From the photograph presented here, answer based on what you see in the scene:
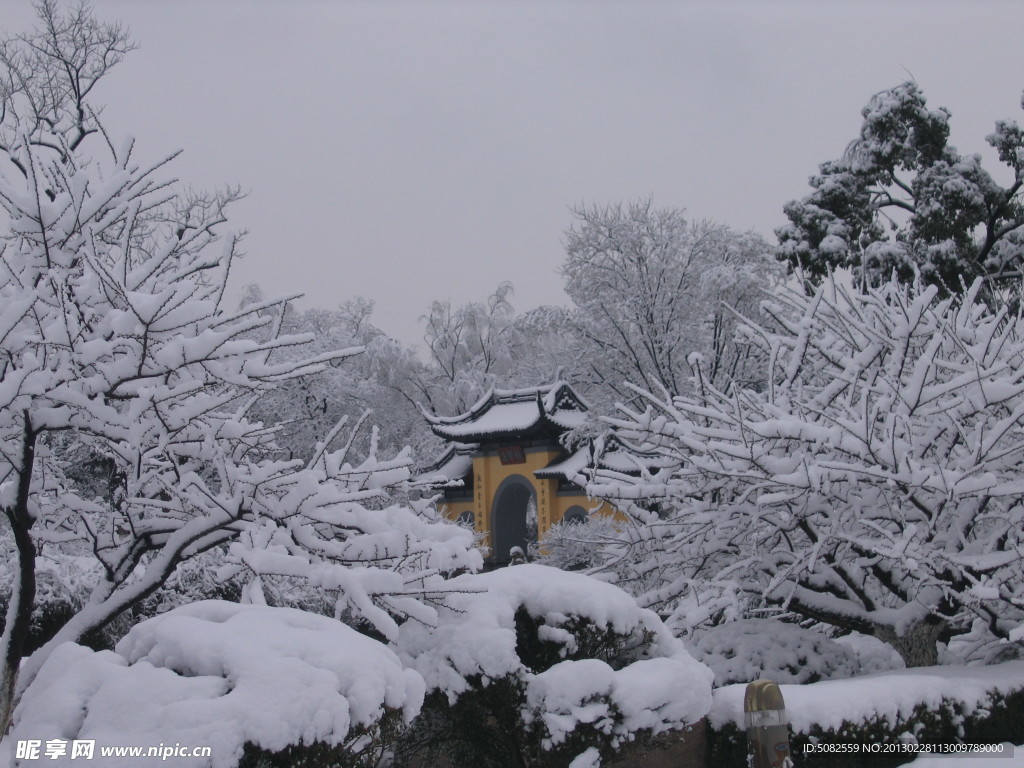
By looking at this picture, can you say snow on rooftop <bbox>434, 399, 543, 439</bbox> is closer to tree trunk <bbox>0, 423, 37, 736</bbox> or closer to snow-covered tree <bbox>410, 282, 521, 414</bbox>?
snow-covered tree <bbox>410, 282, 521, 414</bbox>

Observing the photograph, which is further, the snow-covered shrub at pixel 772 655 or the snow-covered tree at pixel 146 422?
the snow-covered shrub at pixel 772 655

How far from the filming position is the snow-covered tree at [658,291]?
1845 cm

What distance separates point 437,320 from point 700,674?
3443cm

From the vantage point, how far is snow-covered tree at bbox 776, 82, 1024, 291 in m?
21.6

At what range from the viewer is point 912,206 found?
931 inches

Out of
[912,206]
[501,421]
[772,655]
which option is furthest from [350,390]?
[772,655]

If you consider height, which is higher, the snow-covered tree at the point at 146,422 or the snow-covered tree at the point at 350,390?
the snow-covered tree at the point at 350,390

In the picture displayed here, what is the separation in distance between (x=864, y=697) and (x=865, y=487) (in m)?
2.28

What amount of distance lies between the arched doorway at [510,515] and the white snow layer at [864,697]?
67.8 ft

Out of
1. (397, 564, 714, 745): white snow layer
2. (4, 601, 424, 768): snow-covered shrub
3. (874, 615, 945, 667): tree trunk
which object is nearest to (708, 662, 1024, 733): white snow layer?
(397, 564, 714, 745): white snow layer

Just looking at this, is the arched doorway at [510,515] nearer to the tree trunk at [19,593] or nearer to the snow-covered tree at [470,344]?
the snow-covered tree at [470,344]

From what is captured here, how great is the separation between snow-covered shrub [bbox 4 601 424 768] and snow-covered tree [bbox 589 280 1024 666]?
3.53 meters

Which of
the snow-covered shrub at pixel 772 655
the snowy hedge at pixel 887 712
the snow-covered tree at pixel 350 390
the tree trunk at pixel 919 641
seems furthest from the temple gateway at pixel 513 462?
the snowy hedge at pixel 887 712

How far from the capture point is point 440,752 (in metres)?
5.01
